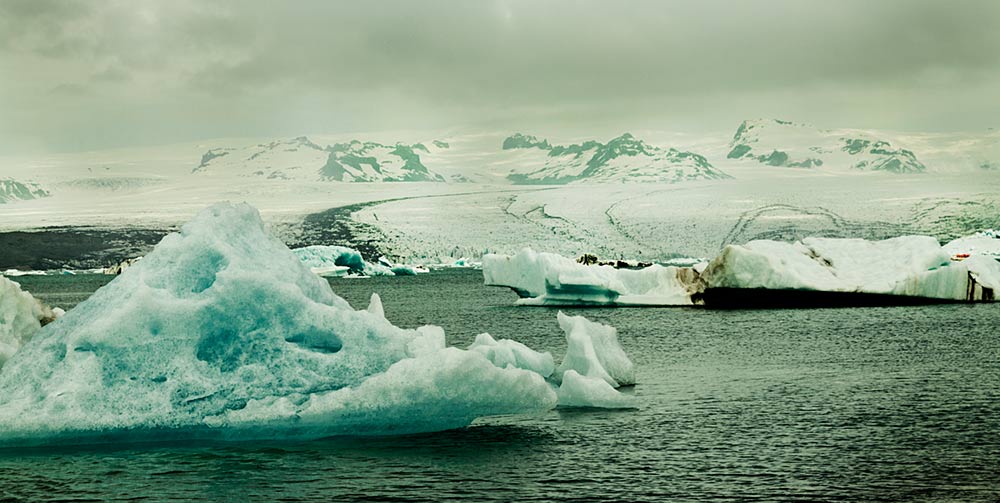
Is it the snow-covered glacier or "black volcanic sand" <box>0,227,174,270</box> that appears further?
"black volcanic sand" <box>0,227,174,270</box>

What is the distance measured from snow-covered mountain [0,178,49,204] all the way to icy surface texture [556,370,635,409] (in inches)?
7036

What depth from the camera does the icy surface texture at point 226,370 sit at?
11781 millimetres

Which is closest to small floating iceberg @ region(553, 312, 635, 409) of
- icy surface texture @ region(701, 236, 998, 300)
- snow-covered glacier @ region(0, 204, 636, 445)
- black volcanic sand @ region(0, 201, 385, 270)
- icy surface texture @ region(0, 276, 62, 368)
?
snow-covered glacier @ region(0, 204, 636, 445)

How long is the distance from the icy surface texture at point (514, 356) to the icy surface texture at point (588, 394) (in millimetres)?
366

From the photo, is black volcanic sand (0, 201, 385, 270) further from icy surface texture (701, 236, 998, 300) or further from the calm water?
the calm water

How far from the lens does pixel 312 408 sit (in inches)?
472

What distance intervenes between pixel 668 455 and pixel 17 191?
19664 centimetres

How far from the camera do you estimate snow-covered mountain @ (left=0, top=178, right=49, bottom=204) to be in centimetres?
17988

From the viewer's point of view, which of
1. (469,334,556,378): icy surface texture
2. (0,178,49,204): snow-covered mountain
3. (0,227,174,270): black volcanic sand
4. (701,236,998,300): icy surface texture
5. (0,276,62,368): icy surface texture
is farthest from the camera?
(0,178,49,204): snow-covered mountain

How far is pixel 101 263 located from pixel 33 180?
94403mm

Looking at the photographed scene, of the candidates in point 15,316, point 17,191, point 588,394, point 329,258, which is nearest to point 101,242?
point 329,258

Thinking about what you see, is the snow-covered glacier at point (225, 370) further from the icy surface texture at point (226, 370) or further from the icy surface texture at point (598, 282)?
the icy surface texture at point (598, 282)

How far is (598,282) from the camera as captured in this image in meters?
38.6

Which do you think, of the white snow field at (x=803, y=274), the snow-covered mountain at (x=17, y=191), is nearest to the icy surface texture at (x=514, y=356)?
the white snow field at (x=803, y=274)
